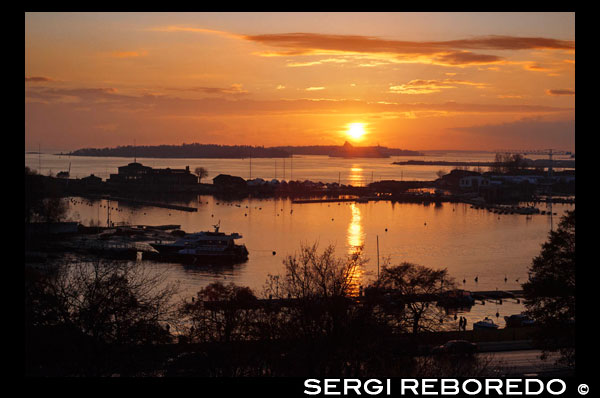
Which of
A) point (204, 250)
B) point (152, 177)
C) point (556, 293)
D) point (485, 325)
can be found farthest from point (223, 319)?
point (152, 177)

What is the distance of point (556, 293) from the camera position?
2494 mm

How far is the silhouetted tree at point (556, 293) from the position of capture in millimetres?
2506

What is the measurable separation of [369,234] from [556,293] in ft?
23.8

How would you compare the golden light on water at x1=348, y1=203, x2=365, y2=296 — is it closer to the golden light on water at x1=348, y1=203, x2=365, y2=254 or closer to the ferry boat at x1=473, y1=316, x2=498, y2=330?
the golden light on water at x1=348, y1=203, x2=365, y2=254

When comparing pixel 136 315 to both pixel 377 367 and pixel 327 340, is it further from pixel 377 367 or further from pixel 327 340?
pixel 377 367

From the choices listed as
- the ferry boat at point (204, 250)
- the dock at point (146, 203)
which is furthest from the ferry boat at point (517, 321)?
the dock at point (146, 203)

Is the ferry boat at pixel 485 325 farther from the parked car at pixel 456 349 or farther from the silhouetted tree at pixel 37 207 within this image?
the silhouetted tree at pixel 37 207

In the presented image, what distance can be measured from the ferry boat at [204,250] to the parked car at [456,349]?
14.5 feet

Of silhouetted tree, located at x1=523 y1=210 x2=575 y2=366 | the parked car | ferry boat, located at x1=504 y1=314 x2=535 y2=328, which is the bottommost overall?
ferry boat, located at x1=504 y1=314 x2=535 y2=328

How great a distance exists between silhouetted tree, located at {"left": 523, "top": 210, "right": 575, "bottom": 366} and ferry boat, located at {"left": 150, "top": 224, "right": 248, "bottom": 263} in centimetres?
515

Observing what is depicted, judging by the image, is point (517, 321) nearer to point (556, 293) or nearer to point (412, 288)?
point (412, 288)

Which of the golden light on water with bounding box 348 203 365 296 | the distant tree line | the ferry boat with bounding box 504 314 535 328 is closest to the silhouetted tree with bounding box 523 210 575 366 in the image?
the distant tree line

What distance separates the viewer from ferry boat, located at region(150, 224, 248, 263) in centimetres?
749

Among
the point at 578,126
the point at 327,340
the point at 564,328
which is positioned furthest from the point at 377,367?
the point at 578,126
